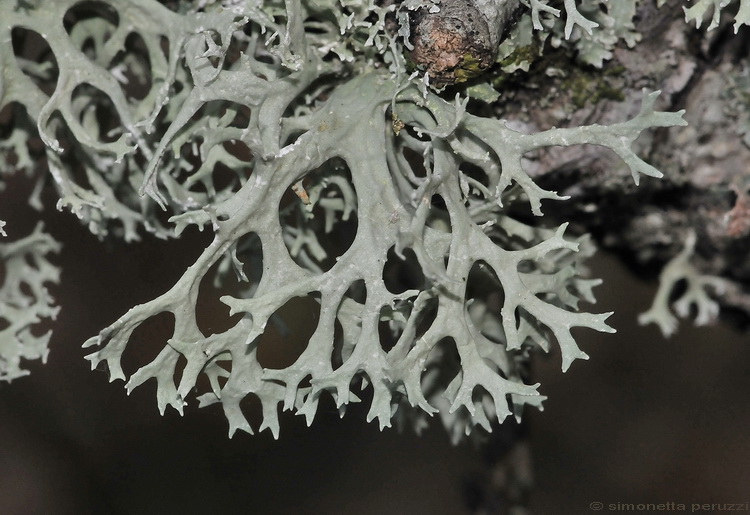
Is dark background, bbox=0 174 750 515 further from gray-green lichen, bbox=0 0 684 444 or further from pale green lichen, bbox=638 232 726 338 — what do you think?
gray-green lichen, bbox=0 0 684 444

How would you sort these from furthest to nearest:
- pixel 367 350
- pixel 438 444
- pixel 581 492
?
1. pixel 438 444
2. pixel 581 492
3. pixel 367 350

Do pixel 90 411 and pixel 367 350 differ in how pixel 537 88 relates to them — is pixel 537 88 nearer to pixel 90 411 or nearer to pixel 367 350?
pixel 367 350

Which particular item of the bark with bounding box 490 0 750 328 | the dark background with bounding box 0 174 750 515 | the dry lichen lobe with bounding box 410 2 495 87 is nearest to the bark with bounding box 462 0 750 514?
the bark with bounding box 490 0 750 328

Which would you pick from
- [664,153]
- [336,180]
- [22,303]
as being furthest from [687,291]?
[22,303]

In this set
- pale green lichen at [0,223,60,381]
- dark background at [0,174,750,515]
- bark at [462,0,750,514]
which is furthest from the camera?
dark background at [0,174,750,515]

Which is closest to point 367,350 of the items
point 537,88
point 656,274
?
point 537,88

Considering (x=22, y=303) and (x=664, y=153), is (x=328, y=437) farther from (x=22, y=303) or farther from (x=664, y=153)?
(x=664, y=153)
